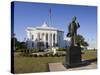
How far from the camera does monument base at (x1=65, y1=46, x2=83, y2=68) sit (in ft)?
10.8

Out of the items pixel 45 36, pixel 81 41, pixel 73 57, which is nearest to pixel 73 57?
pixel 73 57

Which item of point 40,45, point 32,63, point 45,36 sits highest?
point 45,36

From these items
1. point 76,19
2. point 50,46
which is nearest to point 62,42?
point 50,46

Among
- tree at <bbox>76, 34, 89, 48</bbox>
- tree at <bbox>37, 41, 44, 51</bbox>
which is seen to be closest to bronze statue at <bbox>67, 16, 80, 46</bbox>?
tree at <bbox>76, 34, 89, 48</bbox>

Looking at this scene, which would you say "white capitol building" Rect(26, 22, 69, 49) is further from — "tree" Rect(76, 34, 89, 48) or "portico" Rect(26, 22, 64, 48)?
"tree" Rect(76, 34, 89, 48)

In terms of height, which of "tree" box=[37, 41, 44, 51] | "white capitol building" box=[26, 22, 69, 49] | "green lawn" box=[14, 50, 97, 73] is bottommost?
"green lawn" box=[14, 50, 97, 73]

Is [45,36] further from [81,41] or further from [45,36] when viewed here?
[81,41]

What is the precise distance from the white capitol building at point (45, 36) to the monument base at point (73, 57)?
0.53 feet

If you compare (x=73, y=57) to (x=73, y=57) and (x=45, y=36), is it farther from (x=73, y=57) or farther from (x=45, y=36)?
(x=45, y=36)

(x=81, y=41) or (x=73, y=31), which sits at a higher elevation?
(x=73, y=31)

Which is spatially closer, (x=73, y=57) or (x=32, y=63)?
(x=32, y=63)

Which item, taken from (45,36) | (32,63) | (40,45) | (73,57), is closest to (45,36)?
(45,36)

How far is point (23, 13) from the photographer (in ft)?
10.0

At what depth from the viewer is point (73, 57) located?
3359mm
